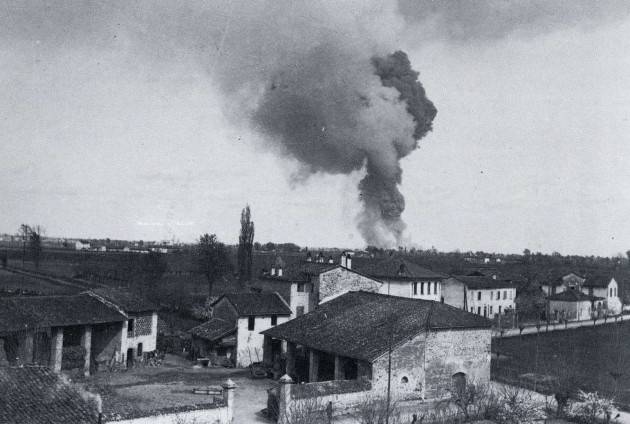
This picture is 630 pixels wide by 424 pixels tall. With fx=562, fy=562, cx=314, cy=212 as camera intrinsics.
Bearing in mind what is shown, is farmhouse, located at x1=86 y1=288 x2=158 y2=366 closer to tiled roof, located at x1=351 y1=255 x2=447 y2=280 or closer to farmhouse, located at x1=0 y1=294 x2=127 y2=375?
farmhouse, located at x1=0 y1=294 x2=127 y2=375

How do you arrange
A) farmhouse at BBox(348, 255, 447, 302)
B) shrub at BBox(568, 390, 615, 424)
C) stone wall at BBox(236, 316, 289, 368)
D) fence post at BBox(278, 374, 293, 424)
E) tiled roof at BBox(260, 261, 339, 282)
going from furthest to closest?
farmhouse at BBox(348, 255, 447, 302) < tiled roof at BBox(260, 261, 339, 282) < stone wall at BBox(236, 316, 289, 368) < shrub at BBox(568, 390, 615, 424) < fence post at BBox(278, 374, 293, 424)

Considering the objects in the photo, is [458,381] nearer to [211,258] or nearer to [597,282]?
[211,258]

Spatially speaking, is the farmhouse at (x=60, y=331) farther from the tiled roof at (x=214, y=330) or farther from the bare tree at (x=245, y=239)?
the bare tree at (x=245, y=239)

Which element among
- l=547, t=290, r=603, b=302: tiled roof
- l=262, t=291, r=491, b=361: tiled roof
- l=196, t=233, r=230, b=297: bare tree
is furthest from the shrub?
l=196, t=233, r=230, b=297: bare tree

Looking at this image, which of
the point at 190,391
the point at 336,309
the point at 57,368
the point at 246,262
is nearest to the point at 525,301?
the point at 246,262

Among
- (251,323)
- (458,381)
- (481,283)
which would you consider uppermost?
(481,283)

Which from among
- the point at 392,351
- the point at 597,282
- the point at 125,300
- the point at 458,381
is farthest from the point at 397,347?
the point at 597,282

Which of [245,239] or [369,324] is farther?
[245,239]
